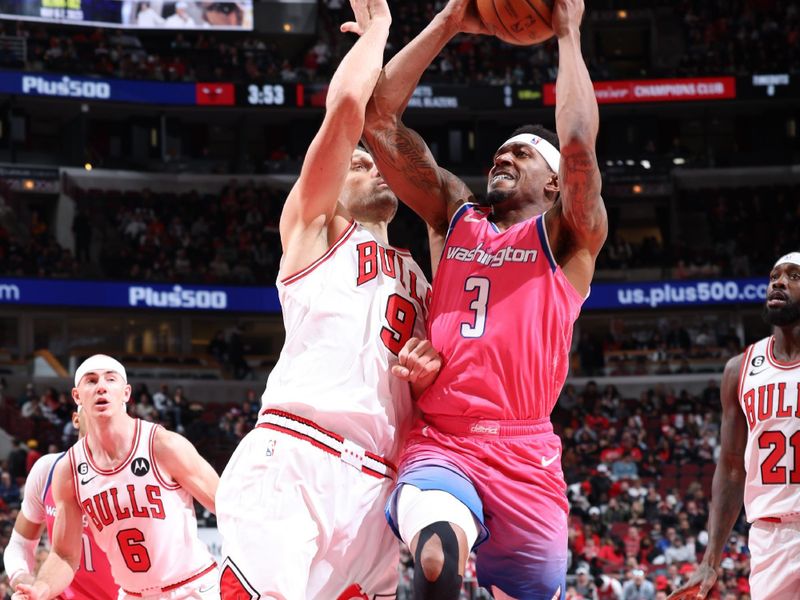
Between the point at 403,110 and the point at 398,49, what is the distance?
80.5 ft

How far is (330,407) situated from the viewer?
4234mm

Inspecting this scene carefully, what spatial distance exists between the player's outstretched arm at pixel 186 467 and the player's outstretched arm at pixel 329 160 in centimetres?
206

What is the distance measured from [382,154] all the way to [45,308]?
2438 centimetres

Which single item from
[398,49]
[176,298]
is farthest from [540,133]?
[398,49]

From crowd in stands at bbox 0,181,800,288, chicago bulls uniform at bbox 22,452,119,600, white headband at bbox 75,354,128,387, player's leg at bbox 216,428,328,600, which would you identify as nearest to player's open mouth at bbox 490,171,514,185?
player's leg at bbox 216,428,328,600

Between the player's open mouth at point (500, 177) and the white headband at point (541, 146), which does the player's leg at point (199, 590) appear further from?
the white headband at point (541, 146)

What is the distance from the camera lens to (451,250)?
183 inches

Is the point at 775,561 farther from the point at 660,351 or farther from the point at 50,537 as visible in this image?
the point at 660,351

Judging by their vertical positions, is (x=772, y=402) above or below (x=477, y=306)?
below

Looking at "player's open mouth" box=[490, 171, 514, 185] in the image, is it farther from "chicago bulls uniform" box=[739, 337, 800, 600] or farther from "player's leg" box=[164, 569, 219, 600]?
"player's leg" box=[164, 569, 219, 600]

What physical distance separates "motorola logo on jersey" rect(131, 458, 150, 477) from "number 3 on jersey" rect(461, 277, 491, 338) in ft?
8.56

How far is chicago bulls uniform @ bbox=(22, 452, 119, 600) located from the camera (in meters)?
7.07

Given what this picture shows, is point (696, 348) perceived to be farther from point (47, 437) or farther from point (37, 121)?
point (37, 121)

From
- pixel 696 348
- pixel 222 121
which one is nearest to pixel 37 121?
pixel 222 121
